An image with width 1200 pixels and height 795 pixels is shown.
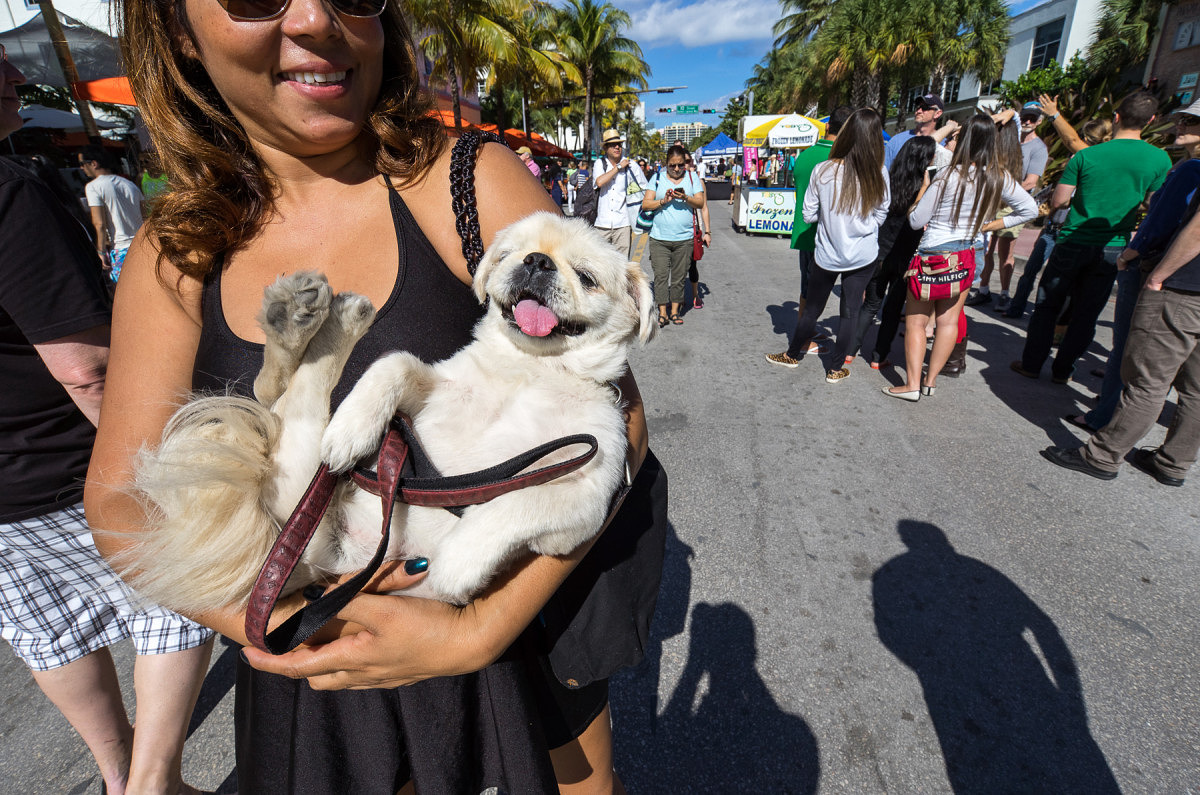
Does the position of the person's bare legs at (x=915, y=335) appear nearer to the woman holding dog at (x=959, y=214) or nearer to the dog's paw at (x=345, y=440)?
the woman holding dog at (x=959, y=214)

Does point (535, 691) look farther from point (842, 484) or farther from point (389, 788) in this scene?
point (842, 484)

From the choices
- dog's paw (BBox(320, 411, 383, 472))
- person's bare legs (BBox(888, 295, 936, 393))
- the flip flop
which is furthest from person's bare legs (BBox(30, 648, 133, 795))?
the flip flop

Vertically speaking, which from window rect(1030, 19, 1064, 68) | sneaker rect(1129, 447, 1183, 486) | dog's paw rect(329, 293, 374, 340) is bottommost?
sneaker rect(1129, 447, 1183, 486)

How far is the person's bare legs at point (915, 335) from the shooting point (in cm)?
512

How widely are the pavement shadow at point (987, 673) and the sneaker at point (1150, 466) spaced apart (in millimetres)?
1927

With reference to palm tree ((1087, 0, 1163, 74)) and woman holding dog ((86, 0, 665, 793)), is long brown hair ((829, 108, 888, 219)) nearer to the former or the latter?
woman holding dog ((86, 0, 665, 793))

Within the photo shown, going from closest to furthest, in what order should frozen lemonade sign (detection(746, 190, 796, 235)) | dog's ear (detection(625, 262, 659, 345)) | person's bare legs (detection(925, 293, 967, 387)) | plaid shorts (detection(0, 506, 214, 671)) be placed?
1. plaid shorts (detection(0, 506, 214, 671))
2. dog's ear (detection(625, 262, 659, 345))
3. person's bare legs (detection(925, 293, 967, 387))
4. frozen lemonade sign (detection(746, 190, 796, 235))

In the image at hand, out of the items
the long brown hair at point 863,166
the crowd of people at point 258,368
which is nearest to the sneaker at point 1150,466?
the long brown hair at point 863,166

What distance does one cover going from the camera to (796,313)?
26.8ft

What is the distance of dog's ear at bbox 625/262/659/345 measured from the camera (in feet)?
5.77

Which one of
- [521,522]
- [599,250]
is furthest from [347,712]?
[599,250]

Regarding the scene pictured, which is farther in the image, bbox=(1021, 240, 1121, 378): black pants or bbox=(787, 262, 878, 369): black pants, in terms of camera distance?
bbox=(787, 262, 878, 369): black pants

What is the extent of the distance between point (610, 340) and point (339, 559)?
93 cm

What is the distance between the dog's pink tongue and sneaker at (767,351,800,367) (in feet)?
16.9
